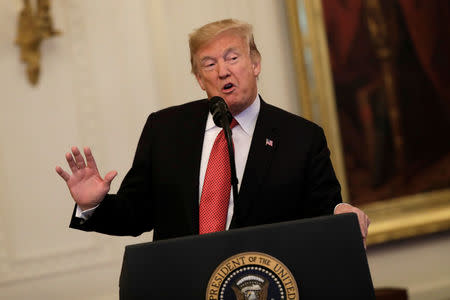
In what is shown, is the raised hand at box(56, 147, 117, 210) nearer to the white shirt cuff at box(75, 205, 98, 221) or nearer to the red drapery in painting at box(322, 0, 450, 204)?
the white shirt cuff at box(75, 205, 98, 221)

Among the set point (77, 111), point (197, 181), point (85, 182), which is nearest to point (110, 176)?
point (85, 182)

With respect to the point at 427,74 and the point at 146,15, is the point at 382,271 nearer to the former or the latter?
the point at 427,74

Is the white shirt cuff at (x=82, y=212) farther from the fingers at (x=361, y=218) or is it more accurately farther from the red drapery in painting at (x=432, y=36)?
the red drapery in painting at (x=432, y=36)

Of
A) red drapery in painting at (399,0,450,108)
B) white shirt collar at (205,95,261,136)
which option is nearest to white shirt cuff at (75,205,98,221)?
white shirt collar at (205,95,261,136)

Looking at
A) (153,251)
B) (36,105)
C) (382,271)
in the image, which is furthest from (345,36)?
(153,251)

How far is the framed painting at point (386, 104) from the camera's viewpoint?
15.8ft

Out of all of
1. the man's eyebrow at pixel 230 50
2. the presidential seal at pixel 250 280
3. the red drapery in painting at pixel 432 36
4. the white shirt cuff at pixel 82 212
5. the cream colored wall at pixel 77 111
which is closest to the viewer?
the presidential seal at pixel 250 280

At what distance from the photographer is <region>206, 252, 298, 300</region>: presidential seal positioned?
1.63 metres

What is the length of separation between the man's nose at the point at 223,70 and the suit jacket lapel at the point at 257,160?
21 centimetres

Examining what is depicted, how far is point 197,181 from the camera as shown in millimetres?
2352

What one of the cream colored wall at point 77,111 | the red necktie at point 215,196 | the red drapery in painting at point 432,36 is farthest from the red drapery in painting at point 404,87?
the red necktie at point 215,196

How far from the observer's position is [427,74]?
5.06 meters

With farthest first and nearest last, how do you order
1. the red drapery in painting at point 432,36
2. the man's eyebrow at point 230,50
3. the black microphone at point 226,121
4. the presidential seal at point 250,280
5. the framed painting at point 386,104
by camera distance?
the red drapery in painting at point 432,36
the framed painting at point 386,104
the man's eyebrow at point 230,50
the black microphone at point 226,121
the presidential seal at point 250,280

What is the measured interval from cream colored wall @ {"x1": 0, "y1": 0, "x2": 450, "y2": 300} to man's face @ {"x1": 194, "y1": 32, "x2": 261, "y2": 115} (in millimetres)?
2151
